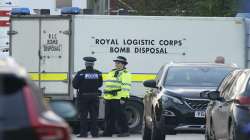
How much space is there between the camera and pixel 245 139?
439 inches

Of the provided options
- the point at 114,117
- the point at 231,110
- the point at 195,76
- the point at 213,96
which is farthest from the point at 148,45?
the point at 231,110

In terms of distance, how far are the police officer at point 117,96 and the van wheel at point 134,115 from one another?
79cm

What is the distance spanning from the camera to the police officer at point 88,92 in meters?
20.4

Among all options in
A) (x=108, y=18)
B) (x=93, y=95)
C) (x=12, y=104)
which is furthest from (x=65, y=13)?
(x=12, y=104)

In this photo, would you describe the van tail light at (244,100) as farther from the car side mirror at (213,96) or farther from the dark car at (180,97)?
the dark car at (180,97)

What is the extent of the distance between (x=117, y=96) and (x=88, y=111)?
0.80 m

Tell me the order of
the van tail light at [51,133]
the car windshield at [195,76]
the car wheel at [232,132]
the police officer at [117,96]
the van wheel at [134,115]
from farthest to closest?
the van wheel at [134,115]
the police officer at [117,96]
the car windshield at [195,76]
the car wheel at [232,132]
the van tail light at [51,133]

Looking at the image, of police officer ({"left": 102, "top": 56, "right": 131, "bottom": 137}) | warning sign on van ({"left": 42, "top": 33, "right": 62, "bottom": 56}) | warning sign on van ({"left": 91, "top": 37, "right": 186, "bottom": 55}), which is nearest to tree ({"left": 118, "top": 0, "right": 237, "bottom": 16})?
warning sign on van ({"left": 91, "top": 37, "right": 186, "bottom": 55})

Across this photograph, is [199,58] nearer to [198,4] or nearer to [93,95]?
[93,95]

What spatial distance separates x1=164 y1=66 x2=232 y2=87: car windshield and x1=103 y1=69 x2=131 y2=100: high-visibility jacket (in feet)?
13.1

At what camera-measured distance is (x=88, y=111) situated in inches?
822

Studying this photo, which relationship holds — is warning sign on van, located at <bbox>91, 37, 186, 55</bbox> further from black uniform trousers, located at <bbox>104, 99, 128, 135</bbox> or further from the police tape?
black uniform trousers, located at <bbox>104, 99, 128, 135</bbox>

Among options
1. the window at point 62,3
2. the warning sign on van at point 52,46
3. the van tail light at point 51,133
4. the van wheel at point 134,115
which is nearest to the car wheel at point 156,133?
the van wheel at point 134,115

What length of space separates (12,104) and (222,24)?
54.9 ft
